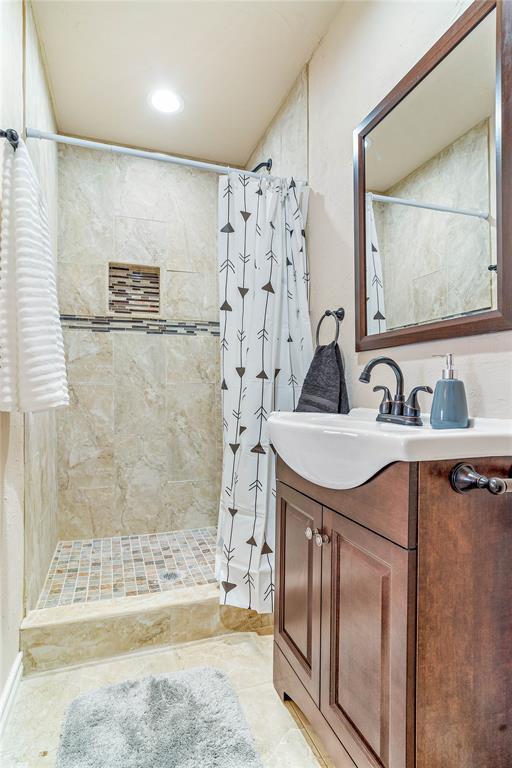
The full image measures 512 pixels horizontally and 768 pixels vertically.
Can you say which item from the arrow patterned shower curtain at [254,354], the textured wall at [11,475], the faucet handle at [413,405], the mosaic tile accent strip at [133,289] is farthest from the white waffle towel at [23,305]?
the mosaic tile accent strip at [133,289]

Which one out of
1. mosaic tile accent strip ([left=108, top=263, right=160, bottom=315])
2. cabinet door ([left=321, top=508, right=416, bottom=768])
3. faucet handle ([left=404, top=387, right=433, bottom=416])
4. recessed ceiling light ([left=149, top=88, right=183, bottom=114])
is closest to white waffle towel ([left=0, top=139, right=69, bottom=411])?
cabinet door ([left=321, top=508, right=416, bottom=768])

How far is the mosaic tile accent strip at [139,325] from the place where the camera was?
2.44 metres

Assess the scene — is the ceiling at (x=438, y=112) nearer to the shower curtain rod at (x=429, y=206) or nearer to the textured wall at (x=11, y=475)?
the shower curtain rod at (x=429, y=206)

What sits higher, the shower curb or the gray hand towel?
the gray hand towel

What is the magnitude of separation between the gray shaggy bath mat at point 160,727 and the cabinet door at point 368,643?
34 cm

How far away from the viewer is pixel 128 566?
2.06 m

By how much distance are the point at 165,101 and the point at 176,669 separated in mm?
2578

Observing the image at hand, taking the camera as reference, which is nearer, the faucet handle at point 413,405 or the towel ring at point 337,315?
the faucet handle at point 413,405

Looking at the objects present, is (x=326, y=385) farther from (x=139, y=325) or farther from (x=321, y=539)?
(x=139, y=325)

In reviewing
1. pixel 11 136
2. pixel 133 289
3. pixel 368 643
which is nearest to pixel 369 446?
pixel 368 643

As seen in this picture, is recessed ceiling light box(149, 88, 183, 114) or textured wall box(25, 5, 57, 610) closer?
textured wall box(25, 5, 57, 610)

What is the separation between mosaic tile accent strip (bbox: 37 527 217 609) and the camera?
177 centimetres

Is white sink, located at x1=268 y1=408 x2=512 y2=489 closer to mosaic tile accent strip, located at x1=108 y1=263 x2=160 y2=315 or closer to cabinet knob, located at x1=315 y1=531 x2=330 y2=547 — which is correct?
cabinet knob, located at x1=315 y1=531 x2=330 y2=547

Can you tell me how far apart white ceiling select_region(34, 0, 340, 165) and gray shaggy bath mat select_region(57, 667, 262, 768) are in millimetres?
2500
